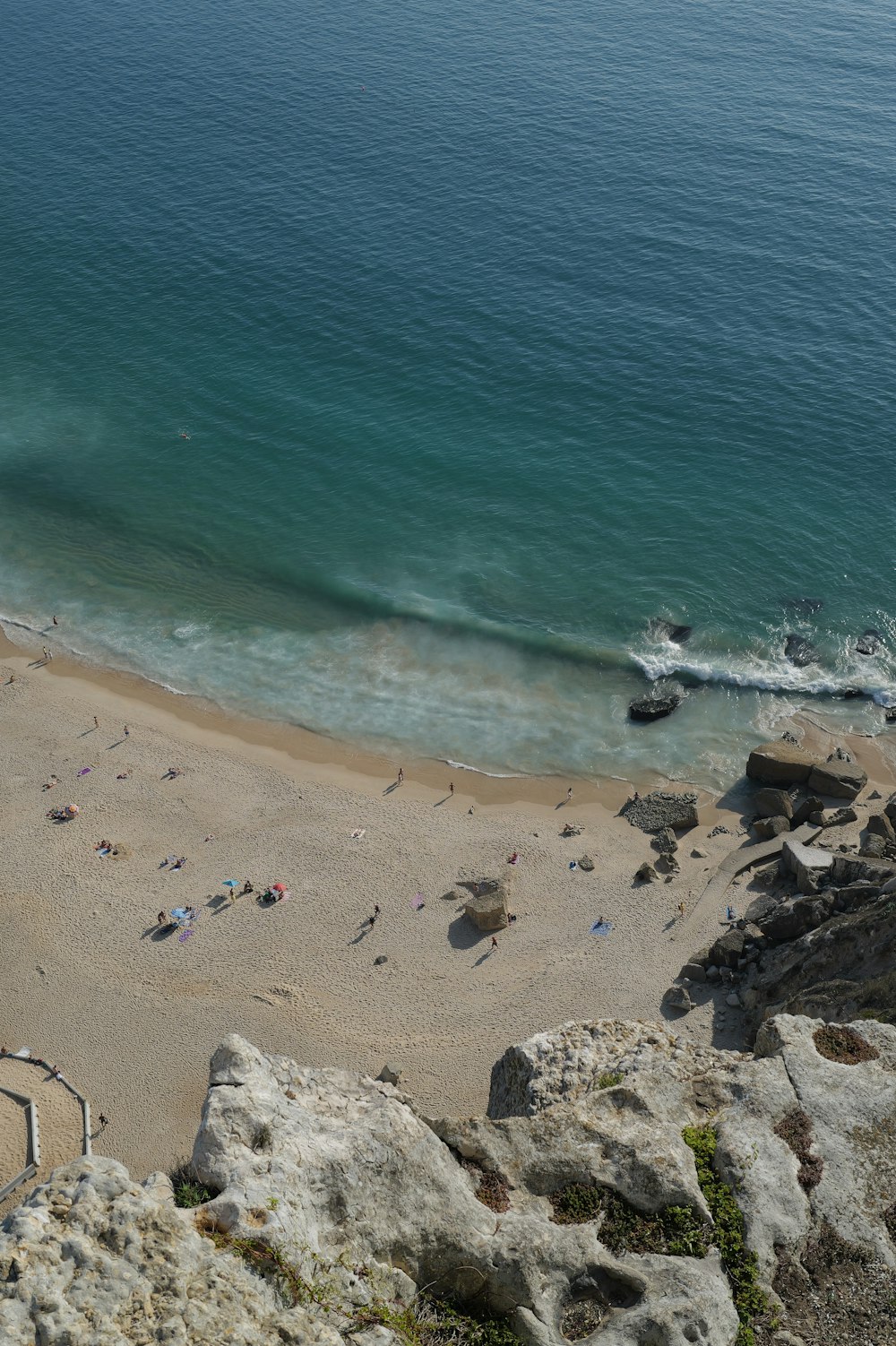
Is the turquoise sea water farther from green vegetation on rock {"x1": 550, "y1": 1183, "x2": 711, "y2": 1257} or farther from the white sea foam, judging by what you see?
green vegetation on rock {"x1": 550, "y1": 1183, "x2": 711, "y2": 1257}

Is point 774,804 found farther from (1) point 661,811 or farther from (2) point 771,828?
(1) point 661,811

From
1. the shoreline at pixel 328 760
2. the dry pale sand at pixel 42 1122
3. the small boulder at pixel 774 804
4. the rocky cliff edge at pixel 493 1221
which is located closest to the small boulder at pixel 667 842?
the shoreline at pixel 328 760

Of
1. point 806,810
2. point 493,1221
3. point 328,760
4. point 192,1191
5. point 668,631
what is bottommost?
point 328,760

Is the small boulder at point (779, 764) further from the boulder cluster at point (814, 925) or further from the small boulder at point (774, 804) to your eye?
the small boulder at point (774, 804)

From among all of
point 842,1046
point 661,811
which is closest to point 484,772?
point 661,811

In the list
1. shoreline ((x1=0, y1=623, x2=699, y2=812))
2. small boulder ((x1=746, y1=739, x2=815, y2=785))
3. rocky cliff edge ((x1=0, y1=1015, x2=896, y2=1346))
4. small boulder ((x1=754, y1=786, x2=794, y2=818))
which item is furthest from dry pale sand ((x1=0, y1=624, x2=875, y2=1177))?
rocky cliff edge ((x1=0, y1=1015, x2=896, y2=1346))

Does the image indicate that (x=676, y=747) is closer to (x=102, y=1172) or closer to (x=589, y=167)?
(x=102, y=1172)

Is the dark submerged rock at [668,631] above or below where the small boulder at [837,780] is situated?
below
